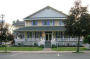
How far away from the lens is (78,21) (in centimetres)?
1298

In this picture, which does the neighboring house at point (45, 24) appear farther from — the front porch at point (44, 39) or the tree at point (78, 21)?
the tree at point (78, 21)

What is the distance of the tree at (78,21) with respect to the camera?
12775 mm

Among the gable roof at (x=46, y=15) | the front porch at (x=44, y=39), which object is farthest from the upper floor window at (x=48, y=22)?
the front porch at (x=44, y=39)

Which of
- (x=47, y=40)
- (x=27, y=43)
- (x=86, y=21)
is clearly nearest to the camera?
(x=86, y=21)

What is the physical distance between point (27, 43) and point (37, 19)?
631 centimetres

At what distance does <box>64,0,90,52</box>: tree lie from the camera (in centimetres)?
1277

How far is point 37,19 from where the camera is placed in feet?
80.0

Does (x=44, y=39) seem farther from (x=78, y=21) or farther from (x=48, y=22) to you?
(x=78, y=21)

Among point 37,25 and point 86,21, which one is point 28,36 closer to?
point 37,25

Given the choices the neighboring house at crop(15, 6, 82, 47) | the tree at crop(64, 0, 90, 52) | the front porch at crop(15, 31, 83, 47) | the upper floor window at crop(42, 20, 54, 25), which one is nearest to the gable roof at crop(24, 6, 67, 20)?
the neighboring house at crop(15, 6, 82, 47)

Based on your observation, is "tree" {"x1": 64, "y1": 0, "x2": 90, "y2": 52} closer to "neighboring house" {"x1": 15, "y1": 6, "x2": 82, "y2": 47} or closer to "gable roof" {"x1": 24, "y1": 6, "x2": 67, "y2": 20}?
"neighboring house" {"x1": 15, "y1": 6, "x2": 82, "y2": 47}

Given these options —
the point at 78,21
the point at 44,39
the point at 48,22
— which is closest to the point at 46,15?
the point at 48,22

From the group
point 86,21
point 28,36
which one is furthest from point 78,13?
point 28,36

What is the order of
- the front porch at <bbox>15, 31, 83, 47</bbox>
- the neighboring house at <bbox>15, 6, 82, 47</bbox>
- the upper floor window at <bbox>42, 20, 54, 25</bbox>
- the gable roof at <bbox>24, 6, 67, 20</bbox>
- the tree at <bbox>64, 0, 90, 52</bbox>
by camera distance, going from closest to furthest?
the tree at <bbox>64, 0, 90, 52</bbox> < the front porch at <bbox>15, 31, 83, 47</bbox> < the neighboring house at <bbox>15, 6, 82, 47</bbox> < the upper floor window at <bbox>42, 20, 54, 25</bbox> < the gable roof at <bbox>24, 6, 67, 20</bbox>
